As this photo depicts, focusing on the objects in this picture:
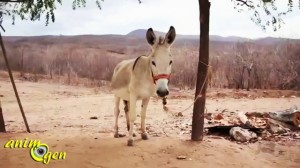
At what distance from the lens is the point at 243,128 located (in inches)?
351

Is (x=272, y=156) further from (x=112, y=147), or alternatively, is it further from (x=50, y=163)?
(x=50, y=163)

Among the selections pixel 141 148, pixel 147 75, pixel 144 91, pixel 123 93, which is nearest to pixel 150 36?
pixel 147 75

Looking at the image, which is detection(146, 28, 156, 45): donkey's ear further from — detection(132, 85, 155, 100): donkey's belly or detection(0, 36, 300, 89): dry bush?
detection(0, 36, 300, 89): dry bush

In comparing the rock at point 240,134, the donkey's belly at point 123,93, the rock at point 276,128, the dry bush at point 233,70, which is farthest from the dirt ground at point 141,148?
the dry bush at point 233,70

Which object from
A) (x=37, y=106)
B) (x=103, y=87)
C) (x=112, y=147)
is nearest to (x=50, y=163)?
(x=112, y=147)

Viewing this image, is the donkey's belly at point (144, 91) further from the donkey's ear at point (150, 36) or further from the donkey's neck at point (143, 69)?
the donkey's ear at point (150, 36)

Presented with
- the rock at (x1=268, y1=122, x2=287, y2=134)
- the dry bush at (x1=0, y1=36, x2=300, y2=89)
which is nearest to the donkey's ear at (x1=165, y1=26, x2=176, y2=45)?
the rock at (x1=268, y1=122, x2=287, y2=134)

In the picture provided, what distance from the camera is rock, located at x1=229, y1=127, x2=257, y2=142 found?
27.7 feet

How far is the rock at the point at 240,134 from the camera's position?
845 centimetres

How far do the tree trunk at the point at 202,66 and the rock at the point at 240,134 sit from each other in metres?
0.92

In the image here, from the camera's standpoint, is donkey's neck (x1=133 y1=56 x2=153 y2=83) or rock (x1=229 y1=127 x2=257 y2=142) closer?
donkey's neck (x1=133 y1=56 x2=153 y2=83)

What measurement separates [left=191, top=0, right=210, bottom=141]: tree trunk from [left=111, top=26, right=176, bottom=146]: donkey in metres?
0.97

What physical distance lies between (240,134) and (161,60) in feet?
9.52

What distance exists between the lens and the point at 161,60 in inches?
266
